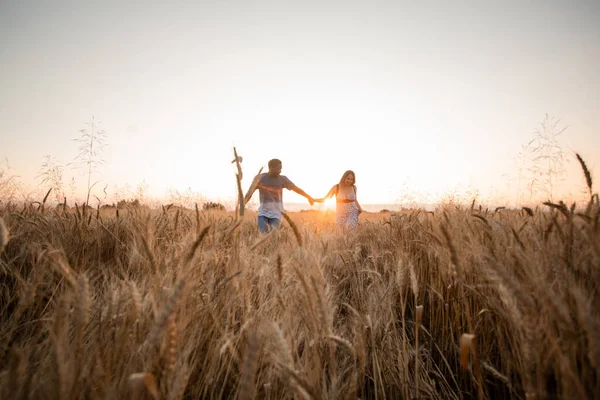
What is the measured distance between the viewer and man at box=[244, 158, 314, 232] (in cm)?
633

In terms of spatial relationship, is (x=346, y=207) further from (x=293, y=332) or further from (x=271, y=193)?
(x=293, y=332)

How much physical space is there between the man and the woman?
1.35m

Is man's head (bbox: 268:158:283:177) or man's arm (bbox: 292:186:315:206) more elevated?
man's head (bbox: 268:158:283:177)

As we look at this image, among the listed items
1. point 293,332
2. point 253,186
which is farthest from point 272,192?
point 293,332

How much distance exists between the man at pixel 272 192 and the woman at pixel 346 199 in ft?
4.42

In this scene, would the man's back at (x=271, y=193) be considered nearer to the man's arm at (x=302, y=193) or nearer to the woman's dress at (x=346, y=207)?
the man's arm at (x=302, y=193)

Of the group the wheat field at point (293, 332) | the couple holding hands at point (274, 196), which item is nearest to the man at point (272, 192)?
the couple holding hands at point (274, 196)

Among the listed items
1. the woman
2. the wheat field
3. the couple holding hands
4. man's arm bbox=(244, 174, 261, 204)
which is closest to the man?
the couple holding hands

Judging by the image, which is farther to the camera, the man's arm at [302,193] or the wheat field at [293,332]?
the man's arm at [302,193]

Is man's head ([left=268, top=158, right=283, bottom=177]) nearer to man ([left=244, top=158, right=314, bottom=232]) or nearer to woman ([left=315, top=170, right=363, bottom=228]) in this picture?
man ([left=244, top=158, right=314, bottom=232])

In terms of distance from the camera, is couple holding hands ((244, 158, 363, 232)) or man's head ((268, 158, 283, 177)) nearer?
couple holding hands ((244, 158, 363, 232))

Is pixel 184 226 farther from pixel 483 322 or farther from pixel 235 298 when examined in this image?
pixel 483 322

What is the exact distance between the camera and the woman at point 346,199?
7641 mm

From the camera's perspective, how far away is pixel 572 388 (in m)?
0.53
